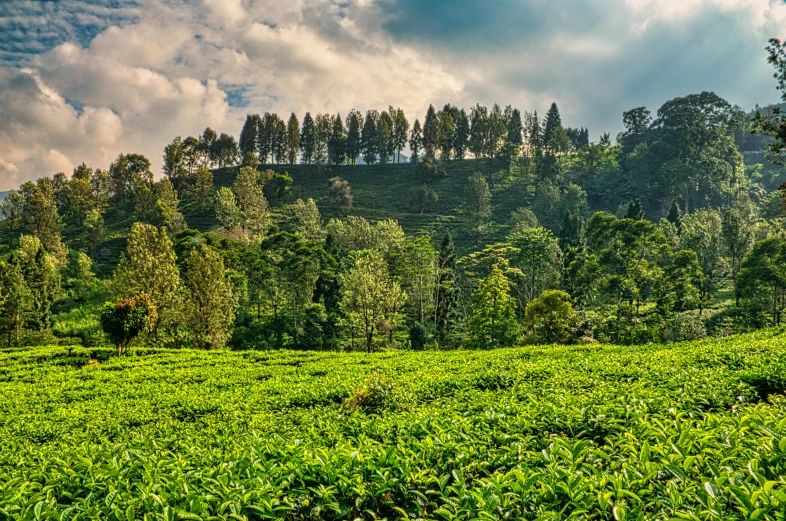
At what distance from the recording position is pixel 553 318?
2661cm

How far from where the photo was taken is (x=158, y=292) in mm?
29391

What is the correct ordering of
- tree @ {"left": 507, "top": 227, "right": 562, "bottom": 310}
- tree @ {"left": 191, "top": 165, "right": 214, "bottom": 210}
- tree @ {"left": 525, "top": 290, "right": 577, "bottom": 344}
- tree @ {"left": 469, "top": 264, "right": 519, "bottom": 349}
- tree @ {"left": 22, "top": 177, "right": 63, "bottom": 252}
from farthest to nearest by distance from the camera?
tree @ {"left": 191, "top": 165, "right": 214, "bottom": 210} → tree @ {"left": 22, "top": 177, "right": 63, "bottom": 252} → tree @ {"left": 507, "top": 227, "right": 562, "bottom": 310} → tree @ {"left": 469, "top": 264, "right": 519, "bottom": 349} → tree @ {"left": 525, "top": 290, "right": 577, "bottom": 344}

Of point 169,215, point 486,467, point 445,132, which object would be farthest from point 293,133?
point 486,467

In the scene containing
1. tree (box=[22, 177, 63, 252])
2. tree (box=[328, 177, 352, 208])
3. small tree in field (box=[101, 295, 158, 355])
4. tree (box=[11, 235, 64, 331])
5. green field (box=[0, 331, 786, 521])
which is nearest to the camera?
green field (box=[0, 331, 786, 521])

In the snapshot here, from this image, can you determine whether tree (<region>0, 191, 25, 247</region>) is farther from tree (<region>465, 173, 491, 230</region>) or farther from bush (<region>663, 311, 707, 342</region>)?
bush (<region>663, 311, 707, 342</region>)

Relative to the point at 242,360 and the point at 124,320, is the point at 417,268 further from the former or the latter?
the point at 124,320

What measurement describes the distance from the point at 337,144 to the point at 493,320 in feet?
244

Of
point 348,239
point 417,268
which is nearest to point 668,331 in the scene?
point 417,268

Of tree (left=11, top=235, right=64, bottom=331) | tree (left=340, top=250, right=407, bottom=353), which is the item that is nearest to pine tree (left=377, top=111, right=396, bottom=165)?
tree (left=11, top=235, right=64, bottom=331)

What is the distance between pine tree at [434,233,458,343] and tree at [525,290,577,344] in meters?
11.1

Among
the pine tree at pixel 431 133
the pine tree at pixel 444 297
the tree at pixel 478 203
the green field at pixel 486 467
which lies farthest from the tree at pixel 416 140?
the green field at pixel 486 467

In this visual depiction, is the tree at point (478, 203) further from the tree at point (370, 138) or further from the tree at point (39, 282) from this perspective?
the tree at point (39, 282)

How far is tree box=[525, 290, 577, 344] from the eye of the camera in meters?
26.4

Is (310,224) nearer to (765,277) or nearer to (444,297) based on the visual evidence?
(444,297)
